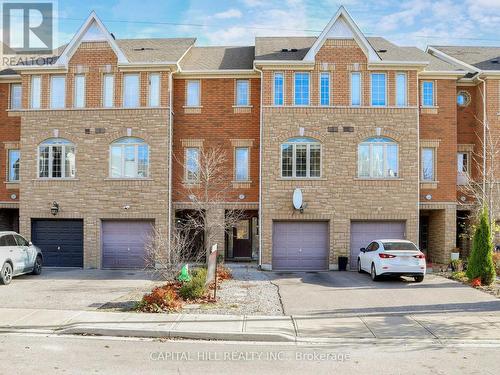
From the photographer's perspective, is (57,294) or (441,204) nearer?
(57,294)

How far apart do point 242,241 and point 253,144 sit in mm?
6163

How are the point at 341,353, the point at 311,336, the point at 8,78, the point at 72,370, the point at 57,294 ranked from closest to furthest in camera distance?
the point at 72,370 < the point at 341,353 < the point at 311,336 < the point at 57,294 < the point at 8,78

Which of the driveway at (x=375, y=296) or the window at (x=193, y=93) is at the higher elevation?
the window at (x=193, y=93)

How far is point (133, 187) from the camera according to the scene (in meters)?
21.6

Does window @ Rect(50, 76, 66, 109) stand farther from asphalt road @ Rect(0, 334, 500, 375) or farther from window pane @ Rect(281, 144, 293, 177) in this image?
asphalt road @ Rect(0, 334, 500, 375)

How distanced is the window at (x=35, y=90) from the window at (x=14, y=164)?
9.43 feet

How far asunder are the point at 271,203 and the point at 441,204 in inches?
296

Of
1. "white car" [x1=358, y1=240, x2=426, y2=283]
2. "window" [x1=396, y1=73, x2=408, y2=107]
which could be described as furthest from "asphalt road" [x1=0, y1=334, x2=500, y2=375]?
"window" [x1=396, y1=73, x2=408, y2=107]

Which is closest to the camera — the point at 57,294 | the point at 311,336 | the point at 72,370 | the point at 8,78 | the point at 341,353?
the point at 72,370

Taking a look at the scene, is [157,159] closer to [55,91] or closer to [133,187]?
[133,187]

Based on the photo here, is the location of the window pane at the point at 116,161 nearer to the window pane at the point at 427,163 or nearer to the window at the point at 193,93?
the window at the point at 193,93

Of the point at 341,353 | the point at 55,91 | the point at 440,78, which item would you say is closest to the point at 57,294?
the point at 341,353

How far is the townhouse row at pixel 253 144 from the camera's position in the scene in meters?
21.4

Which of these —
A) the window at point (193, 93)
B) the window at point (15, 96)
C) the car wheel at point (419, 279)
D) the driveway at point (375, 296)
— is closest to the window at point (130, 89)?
the window at point (193, 93)
